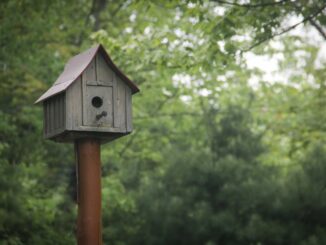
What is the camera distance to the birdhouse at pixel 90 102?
5.45 m

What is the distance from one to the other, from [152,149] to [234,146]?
10.8 feet

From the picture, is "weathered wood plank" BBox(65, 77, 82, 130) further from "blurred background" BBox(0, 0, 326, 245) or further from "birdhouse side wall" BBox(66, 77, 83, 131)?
"blurred background" BBox(0, 0, 326, 245)

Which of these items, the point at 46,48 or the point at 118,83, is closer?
the point at 118,83

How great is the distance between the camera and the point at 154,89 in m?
11.9

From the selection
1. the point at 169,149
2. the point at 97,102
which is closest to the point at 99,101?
the point at 97,102

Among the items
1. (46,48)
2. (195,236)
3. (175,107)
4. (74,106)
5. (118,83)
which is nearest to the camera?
(74,106)

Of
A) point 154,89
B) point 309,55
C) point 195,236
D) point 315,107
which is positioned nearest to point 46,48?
point 154,89

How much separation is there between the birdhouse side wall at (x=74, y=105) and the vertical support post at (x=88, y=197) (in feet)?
0.74

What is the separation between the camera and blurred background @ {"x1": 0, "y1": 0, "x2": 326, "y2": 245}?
8125 mm

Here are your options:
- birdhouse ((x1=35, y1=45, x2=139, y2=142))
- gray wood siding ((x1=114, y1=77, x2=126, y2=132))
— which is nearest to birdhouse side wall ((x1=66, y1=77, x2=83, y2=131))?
birdhouse ((x1=35, y1=45, x2=139, y2=142))

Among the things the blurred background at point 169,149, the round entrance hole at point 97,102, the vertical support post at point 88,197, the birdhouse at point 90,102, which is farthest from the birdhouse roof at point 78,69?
the blurred background at point 169,149

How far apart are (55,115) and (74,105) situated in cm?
32

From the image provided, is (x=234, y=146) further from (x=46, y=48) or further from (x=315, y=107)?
(x=46, y=48)

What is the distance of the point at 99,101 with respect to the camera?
5.71 m
